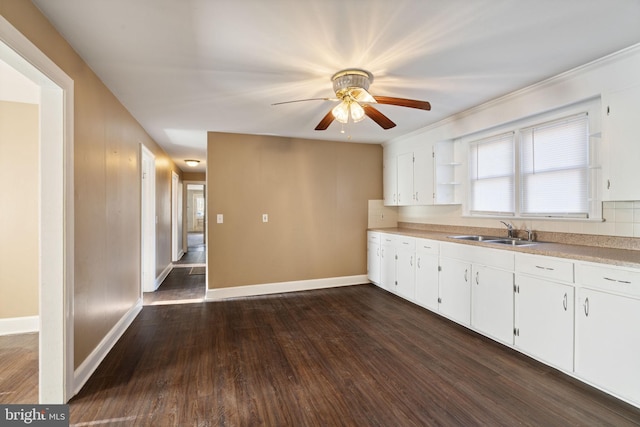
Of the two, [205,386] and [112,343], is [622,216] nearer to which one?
[205,386]

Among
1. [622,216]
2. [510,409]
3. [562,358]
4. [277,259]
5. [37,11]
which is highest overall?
[37,11]

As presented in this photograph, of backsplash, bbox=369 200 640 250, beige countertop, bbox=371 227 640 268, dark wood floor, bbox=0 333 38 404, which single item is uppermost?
backsplash, bbox=369 200 640 250

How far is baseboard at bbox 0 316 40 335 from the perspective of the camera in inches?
121

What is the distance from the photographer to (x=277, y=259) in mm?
4633

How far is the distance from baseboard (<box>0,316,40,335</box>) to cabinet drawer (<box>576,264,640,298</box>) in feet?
16.2

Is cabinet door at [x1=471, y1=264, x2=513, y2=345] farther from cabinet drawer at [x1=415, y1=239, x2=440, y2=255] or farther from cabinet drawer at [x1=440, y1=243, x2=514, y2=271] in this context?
cabinet drawer at [x1=415, y1=239, x2=440, y2=255]

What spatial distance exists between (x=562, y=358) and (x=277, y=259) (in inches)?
137

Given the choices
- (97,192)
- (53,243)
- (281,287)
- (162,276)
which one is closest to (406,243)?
(281,287)

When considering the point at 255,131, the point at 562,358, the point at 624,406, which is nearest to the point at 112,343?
the point at 255,131

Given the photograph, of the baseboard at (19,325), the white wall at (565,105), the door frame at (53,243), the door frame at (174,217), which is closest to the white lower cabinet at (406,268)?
the white wall at (565,105)

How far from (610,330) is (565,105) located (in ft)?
6.23

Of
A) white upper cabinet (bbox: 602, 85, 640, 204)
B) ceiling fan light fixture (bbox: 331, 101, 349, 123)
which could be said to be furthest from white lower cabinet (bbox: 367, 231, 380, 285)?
white upper cabinet (bbox: 602, 85, 640, 204)

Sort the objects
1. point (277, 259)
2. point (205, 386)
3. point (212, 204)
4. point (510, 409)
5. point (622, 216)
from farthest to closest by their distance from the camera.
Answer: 1. point (277, 259)
2. point (212, 204)
3. point (622, 216)
4. point (205, 386)
5. point (510, 409)

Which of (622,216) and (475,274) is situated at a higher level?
(622,216)
